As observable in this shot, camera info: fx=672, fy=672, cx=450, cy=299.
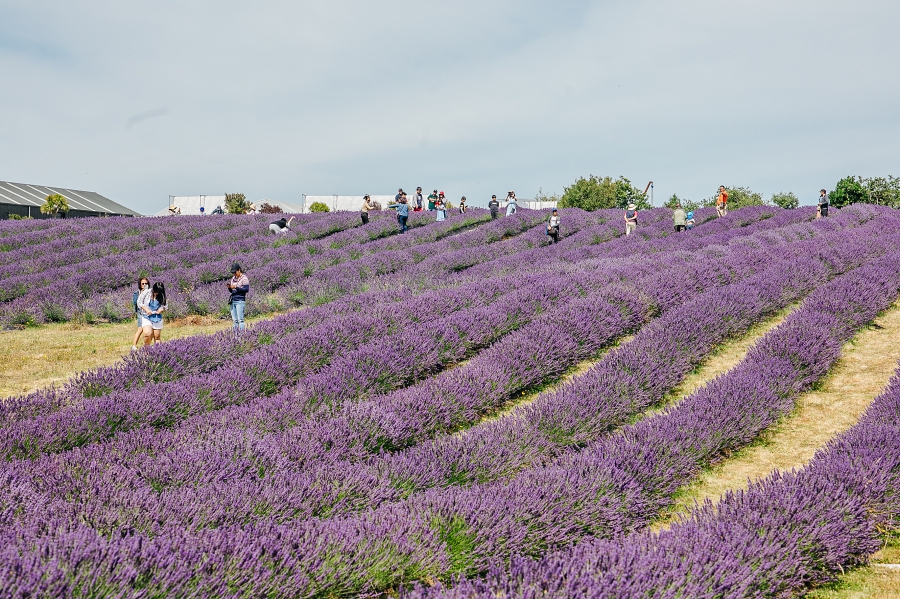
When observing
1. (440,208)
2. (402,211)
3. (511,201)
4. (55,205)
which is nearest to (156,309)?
(402,211)

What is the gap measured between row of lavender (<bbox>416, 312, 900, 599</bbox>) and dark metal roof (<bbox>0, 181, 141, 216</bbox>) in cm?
4610

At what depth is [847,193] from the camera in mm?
42781

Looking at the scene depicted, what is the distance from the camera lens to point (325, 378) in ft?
18.7

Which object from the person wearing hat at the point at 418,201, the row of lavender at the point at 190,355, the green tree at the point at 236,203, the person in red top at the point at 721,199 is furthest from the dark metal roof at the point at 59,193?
the row of lavender at the point at 190,355

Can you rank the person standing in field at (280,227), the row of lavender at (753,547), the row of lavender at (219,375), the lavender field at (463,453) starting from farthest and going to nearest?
the person standing in field at (280,227)
the row of lavender at (219,375)
the lavender field at (463,453)
the row of lavender at (753,547)

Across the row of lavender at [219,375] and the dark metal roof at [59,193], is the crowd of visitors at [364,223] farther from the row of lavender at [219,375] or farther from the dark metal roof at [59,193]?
the dark metal roof at [59,193]

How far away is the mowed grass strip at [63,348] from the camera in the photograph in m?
7.34

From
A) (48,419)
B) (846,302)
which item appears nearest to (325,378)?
(48,419)

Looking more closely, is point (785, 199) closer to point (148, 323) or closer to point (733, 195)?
point (733, 195)

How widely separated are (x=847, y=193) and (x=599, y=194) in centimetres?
2089

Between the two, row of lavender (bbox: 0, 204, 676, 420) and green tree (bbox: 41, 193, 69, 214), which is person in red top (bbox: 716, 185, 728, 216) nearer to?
row of lavender (bbox: 0, 204, 676, 420)

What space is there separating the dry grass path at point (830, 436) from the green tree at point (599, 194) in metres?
50.7

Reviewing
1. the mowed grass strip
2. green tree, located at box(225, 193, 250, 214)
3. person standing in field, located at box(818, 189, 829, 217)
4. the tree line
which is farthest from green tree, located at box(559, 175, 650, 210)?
the mowed grass strip

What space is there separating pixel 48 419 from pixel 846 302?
8317 millimetres
